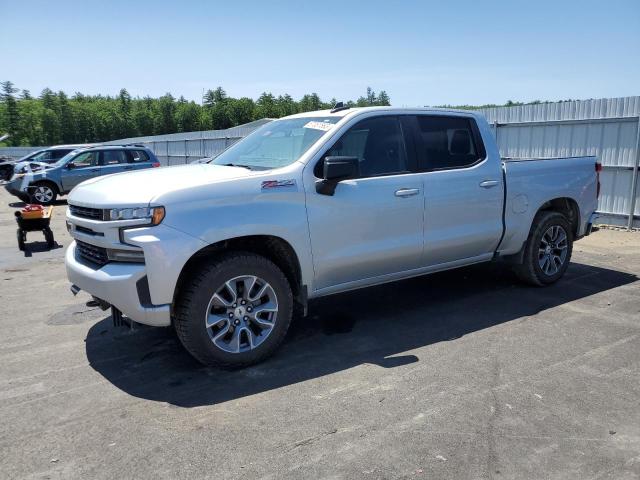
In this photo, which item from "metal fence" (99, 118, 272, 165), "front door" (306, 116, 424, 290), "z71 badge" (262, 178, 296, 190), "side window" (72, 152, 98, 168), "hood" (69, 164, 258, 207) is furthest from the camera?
"metal fence" (99, 118, 272, 165)

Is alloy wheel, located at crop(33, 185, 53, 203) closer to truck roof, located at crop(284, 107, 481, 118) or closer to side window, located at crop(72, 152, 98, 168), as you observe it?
side window, located at crop(72, 152, 98, 168)

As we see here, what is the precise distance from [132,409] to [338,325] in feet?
7.31

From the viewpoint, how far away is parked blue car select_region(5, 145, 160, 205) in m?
16.8

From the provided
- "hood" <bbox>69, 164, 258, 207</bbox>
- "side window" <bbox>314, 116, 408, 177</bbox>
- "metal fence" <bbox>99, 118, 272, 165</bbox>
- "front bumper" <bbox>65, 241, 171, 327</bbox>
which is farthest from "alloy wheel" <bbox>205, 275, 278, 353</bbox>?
"metal fence" <bbox>99, 118, 272, 165</bbox>

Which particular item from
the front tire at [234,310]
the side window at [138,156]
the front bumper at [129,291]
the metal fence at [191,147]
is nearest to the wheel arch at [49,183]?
the side window at [138,156]

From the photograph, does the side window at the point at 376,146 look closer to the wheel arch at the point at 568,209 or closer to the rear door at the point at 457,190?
the rear door at the point at 457,190

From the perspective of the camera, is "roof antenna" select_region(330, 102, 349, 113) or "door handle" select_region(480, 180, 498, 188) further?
"door handle" select_region(480, 180, 498, 188)

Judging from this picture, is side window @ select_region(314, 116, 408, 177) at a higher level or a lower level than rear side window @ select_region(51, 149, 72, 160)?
higher

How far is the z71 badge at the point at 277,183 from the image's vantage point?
432cm

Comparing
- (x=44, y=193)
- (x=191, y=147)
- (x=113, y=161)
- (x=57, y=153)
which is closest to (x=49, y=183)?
(x=44, y=193)

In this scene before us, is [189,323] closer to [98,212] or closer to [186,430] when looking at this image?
A: [186,430]

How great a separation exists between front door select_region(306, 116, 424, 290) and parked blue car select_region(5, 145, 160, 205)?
1278cm

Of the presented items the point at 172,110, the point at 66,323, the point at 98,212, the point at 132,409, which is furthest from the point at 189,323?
the point at 172,110

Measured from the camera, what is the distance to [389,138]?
516 centimetres
